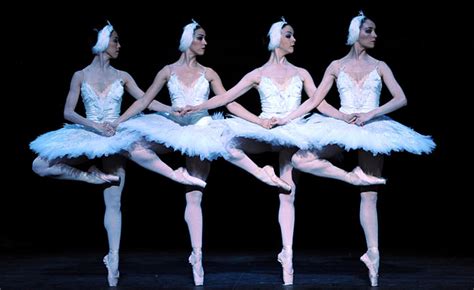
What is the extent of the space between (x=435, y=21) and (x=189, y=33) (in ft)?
7.44

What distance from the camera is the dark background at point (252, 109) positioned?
7223 mm

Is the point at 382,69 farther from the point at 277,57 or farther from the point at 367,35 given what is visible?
the point at 277,57

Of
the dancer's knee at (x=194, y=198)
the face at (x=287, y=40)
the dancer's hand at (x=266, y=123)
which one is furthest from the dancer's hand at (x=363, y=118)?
the dancer's knee at (x=194, y=198)

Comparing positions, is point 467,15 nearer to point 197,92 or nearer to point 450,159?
point 450,159

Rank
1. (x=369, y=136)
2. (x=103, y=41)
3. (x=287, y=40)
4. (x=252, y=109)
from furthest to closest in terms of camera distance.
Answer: (x=252, y=109), (x=103, y=41), (x=287, y=40), (x=369, y=136)

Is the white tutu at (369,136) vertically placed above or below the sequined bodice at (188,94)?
below

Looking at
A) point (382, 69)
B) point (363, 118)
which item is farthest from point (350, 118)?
point (382, 69)

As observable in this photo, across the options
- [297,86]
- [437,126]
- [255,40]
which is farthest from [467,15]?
[297,86]

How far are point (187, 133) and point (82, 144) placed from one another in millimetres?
635

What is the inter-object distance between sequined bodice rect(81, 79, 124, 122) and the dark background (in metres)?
1.51

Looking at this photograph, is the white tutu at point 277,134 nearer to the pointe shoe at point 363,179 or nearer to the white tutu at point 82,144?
the pointe shoe at point 363,179

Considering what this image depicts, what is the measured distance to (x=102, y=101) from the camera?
19.1 feet

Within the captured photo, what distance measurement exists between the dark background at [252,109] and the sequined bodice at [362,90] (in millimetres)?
1626

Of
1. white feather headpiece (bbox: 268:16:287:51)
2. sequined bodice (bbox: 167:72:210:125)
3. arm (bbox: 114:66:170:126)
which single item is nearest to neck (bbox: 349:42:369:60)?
white feather headpiece (bbox: 268:16:287:51)
